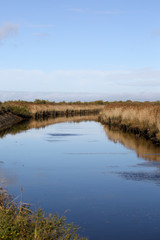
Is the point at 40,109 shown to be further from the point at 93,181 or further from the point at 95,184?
the point at 95,184

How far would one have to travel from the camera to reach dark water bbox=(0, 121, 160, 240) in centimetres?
668

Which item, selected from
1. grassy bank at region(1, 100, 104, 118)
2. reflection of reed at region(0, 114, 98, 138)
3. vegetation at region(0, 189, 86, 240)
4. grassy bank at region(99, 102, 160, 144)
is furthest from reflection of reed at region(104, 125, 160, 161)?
grassy bank at region(1, 100, 104, 118)

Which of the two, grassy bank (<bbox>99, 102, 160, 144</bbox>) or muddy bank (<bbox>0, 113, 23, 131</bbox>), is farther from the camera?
muddy bank (<bbox>0, 113, 23, 131</bbox>)

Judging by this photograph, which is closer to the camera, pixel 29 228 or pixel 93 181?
pixel 29 228

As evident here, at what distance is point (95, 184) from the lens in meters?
9.48

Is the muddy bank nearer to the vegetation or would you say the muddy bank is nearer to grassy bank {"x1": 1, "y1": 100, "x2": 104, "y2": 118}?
grassy bank {"x1": 1, "y1": 100, "x2": 104, "y2": 118}

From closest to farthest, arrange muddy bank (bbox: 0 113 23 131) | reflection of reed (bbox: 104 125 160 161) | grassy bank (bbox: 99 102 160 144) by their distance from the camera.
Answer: reflection of reed (bbox: 104 125 160 161) → grassy bank (bbox: 99 102 160 144) → muddy bank (bbox: 0 113 23 131)

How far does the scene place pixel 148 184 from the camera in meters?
9.44

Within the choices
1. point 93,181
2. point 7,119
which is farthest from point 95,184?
point 7,119

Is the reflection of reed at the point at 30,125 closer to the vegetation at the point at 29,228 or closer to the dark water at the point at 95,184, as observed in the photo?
the dark water at the point at 95,184

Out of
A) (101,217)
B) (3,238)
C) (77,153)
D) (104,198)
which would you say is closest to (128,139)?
(77,153)

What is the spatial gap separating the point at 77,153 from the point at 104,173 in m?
4.26

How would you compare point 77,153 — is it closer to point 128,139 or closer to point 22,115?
point 128,139

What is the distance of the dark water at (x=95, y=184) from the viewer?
21.9 feet
